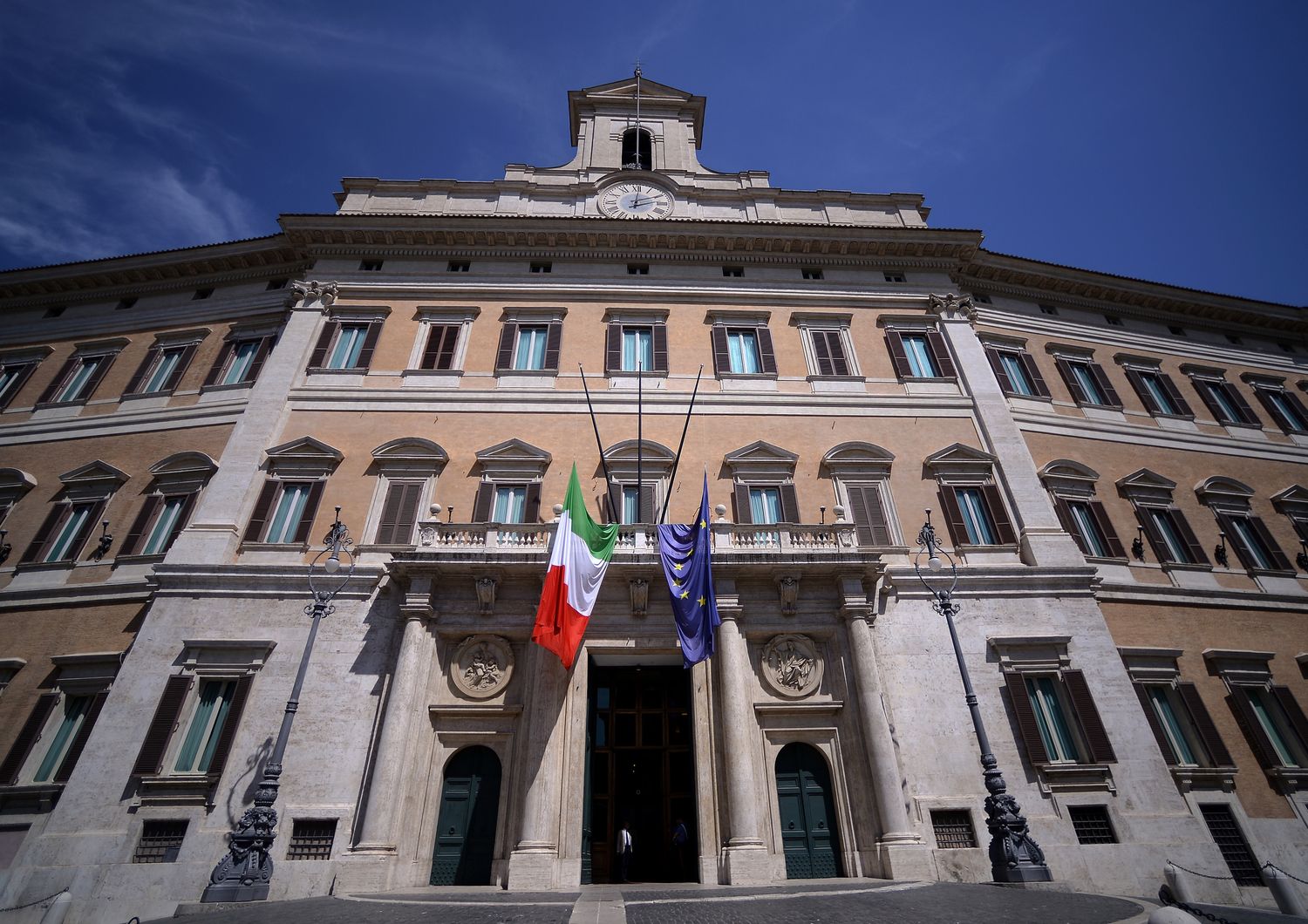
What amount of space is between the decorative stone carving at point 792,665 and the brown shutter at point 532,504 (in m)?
5.60

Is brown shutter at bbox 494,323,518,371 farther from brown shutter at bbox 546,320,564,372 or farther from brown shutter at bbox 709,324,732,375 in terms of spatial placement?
brown shutter at bbox 709,324,732,375

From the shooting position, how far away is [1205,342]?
20672mm

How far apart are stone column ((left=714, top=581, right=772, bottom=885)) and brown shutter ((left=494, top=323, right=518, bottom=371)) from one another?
841 cm

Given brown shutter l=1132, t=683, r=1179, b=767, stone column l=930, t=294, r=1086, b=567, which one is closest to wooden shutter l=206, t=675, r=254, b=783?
stone column l=930, t=294, r=1086, b=567

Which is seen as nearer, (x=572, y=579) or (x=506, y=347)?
(x=572, y=579)

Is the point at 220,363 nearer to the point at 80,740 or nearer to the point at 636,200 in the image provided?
the point at 80,740

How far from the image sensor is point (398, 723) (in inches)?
447

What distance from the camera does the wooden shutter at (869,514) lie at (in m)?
14.4

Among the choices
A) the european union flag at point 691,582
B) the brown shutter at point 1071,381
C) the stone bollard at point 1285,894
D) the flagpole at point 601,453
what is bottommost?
the stone bollard at point 1285,894

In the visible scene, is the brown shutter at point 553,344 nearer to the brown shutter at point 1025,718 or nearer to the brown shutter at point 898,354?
the brown shutter at point 898,354

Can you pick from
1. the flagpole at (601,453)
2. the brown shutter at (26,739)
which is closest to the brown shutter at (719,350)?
the flagpole at (601,453)

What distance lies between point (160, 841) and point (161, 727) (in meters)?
1.85

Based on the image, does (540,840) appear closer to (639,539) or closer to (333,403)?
(639,539)

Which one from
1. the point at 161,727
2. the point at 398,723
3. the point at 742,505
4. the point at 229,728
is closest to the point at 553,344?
the point at 742,505
